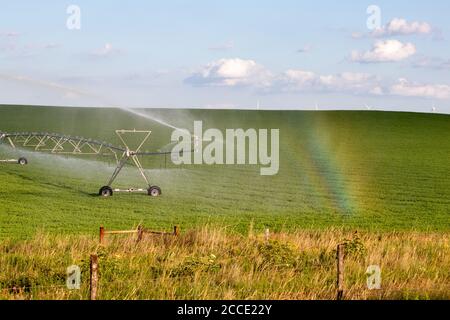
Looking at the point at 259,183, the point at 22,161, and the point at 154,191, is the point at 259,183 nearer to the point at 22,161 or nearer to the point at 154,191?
the point at 154,191

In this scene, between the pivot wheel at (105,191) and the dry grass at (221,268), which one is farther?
the pivot wheel at (105,191)

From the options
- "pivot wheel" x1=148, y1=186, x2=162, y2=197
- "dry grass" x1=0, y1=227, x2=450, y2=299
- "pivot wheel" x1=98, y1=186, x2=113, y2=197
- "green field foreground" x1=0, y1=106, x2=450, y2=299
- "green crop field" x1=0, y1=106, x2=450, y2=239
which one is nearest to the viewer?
"dry grass" x1=0, y1=227, x2=450, y2=299

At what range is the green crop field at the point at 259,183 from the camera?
113 feet

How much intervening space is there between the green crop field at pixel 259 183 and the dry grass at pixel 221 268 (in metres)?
5.20

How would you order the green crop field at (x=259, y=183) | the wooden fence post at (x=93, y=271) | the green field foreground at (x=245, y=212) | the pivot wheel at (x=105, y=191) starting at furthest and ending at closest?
the pivot wheel at (x=105, y=191), the green crop field at (x=259, y=183), the green field foreground at (x=245, y=212), the wooden fence post at (x=93, y=271)

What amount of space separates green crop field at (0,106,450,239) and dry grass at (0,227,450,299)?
520cm

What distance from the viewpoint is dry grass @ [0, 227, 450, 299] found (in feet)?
43.7

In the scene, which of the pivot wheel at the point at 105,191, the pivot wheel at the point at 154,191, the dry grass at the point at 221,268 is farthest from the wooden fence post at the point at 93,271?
the pivot wheel at the point at 154,191

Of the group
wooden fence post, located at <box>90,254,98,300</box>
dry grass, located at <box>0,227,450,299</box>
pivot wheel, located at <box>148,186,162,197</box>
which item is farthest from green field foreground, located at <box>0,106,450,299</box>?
wooden fence post, located at <box>90,254,98,300</box>

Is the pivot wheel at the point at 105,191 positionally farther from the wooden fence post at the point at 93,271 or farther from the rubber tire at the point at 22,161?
the wooden fence post at the point at 93,271

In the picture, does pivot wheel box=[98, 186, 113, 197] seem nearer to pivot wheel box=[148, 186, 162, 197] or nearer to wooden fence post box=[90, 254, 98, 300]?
pivot wheel box=[148, 186, 162, 197]

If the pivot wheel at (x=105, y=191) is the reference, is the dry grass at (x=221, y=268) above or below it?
below
